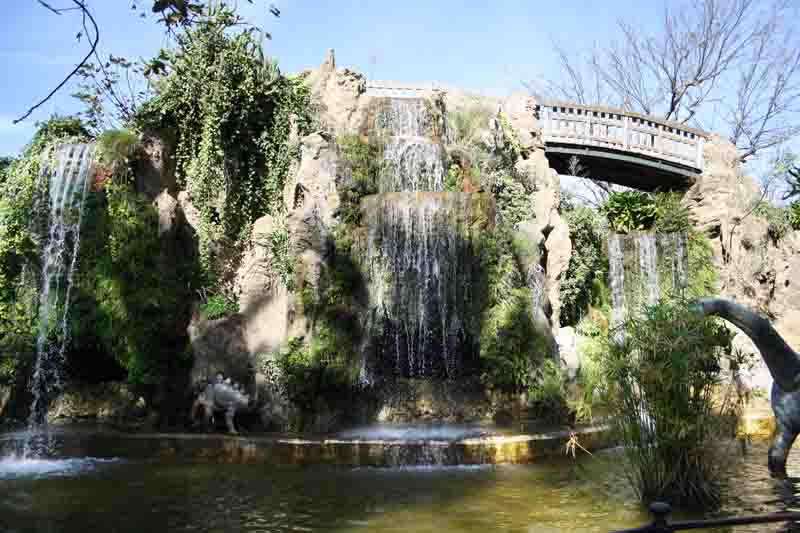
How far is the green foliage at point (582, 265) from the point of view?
50.4 ft

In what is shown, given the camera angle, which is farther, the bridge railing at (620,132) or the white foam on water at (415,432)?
the bridge railing at (620,132)

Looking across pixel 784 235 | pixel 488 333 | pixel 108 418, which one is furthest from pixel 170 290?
pixel 784 235

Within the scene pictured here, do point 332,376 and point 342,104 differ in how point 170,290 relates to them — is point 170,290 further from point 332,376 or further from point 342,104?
point 342,104

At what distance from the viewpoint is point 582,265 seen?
51.1 ft

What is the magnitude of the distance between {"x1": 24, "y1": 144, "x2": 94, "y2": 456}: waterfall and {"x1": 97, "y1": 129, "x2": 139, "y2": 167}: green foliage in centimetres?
20

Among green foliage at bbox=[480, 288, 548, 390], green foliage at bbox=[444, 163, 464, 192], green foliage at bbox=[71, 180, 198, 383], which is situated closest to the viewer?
green foliage at bbox=[480, 288, 548, 390]

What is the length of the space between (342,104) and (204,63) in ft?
9.12

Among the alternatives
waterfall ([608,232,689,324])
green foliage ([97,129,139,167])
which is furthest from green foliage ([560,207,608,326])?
green foliage ([97,129,139,167])

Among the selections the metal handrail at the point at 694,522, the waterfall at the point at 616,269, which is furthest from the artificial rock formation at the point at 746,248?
the metal handrail at the point at 694,522

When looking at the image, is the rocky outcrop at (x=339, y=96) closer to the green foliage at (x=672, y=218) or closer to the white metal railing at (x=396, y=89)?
the white metal railing at (x=396, y=89)

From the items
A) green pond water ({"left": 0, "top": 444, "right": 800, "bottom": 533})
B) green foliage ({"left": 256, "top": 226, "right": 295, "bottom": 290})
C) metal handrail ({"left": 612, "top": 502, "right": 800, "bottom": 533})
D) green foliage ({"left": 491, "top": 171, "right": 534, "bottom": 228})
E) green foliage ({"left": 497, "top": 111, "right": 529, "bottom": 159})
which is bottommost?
green pond water ({"left": 0, "top": 444, "right": 800, "bottom": 533})

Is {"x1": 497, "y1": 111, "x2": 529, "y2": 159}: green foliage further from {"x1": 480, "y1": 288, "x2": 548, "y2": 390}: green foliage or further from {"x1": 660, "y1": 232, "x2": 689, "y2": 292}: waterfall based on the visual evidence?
{"x1": 480, "y1": 288, "x2": 548, "y2": 390}: green foliage

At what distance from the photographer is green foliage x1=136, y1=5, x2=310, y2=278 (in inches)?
522

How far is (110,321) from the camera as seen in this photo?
11.7 m
